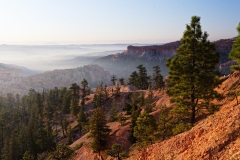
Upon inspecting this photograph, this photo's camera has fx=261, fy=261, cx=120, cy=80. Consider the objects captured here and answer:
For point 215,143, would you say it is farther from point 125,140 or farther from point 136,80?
point 136,80

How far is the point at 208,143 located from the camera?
16562 millimetres

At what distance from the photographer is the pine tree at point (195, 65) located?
24484mm

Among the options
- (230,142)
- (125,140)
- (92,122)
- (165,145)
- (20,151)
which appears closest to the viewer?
(230,142)

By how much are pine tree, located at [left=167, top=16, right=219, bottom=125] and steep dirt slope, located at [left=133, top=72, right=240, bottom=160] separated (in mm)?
5579

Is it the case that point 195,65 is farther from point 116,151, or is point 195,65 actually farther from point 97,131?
point 97,131

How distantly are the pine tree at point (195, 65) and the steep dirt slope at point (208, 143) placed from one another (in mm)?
5579

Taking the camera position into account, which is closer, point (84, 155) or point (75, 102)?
point (84, 155)

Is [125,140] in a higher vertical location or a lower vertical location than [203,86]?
lower

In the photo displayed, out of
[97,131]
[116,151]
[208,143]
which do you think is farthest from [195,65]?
[97,131]

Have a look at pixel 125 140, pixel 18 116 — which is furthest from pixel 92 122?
pixel 18 116

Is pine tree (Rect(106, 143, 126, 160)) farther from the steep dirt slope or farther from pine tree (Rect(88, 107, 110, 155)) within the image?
the steep dirt slope

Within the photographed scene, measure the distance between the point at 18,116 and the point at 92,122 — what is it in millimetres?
74475

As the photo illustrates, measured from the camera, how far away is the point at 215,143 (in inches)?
633

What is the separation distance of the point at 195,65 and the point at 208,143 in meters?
10.3
